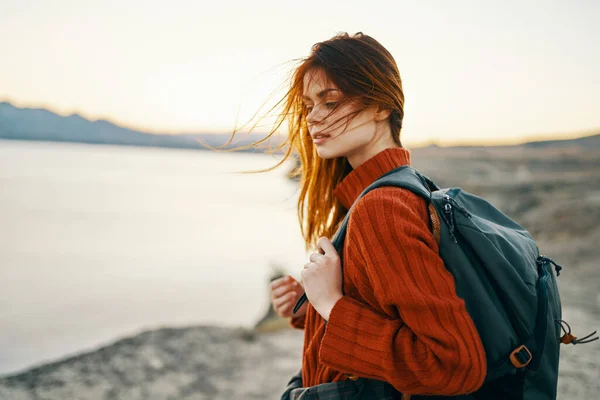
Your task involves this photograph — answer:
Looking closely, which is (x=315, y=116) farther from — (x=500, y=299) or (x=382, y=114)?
(x=500, y=299)

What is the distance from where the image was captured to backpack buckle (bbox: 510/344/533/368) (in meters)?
1.04

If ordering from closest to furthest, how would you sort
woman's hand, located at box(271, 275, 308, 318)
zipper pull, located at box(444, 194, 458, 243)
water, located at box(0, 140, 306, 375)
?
zipper pull, located at box(444, 194, 458, 243) → woman's hand, located at box(271, 275, 308, 318) → water, located at box(0, 140, 306, 375)

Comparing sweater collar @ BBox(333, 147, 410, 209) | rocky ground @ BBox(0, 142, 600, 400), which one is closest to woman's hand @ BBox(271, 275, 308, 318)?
sweater collar @ BBox(333, 147, 410, 209)

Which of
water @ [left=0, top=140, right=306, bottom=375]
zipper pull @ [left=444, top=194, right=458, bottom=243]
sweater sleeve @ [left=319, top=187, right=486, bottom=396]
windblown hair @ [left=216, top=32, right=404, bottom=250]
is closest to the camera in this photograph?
sweater sleeve @ [left=319, top=187, right=486, bottom=396]

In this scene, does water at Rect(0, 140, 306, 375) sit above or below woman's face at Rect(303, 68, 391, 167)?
below

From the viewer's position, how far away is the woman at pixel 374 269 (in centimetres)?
99

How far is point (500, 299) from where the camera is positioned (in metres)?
1.09

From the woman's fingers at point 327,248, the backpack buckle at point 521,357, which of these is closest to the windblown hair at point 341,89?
the woman's fingers at point 327,248

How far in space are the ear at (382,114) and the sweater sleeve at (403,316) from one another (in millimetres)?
367

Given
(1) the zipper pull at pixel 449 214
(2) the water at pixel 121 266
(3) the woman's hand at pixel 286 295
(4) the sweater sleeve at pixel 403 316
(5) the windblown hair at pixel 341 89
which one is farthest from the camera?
(2) the water at pixel 121 266

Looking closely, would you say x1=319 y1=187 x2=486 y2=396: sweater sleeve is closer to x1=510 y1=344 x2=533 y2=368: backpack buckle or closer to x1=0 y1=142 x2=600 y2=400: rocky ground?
x1=510 y1=344 x2=533 y2=368: backpack buckle

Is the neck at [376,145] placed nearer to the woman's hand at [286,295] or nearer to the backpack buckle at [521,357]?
the woman's hand at [286,295]

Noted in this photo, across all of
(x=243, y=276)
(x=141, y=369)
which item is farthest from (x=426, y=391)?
(x=243, y=276)

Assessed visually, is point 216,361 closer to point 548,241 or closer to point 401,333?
point 401,333
